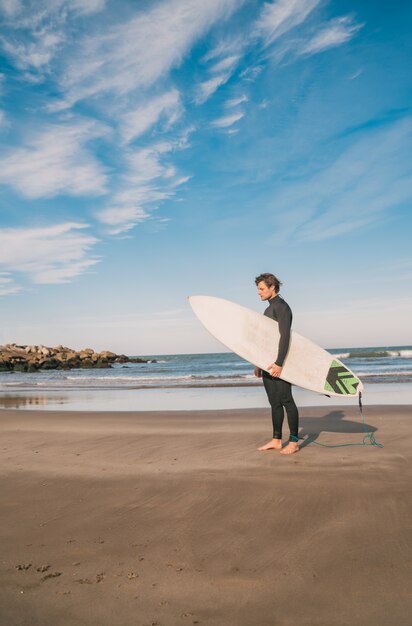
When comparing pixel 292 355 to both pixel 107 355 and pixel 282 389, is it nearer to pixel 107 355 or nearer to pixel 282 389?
pixel 282 389

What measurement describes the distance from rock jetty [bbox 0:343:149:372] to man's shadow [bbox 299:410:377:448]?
99.0 feet

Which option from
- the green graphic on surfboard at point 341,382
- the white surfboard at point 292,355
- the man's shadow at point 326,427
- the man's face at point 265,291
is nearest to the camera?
the man's face at point 265,291

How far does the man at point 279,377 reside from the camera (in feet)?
15.9

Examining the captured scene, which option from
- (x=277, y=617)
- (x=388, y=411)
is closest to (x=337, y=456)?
(x=277, y=617)

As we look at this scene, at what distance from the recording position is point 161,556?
8.25 feet

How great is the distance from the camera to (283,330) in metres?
4.94

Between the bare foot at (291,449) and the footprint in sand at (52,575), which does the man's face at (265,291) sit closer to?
the bare foot at (291,449)

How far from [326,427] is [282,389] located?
6.52ft

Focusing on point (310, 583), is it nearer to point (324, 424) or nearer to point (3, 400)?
point (324, 424)

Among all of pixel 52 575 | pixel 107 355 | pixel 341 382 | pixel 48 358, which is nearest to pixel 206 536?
pixel 52 575

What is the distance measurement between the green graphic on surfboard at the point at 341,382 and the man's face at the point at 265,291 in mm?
1256

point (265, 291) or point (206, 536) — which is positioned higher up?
point (265, 291)

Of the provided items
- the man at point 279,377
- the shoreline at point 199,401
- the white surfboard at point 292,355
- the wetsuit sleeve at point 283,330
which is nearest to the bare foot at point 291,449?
the man at point 279,377

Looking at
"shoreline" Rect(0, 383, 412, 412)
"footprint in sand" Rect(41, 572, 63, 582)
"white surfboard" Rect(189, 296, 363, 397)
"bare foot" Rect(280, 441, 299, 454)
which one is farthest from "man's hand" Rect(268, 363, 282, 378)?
"shoreline" Rect(0, 383, 412, 412)
